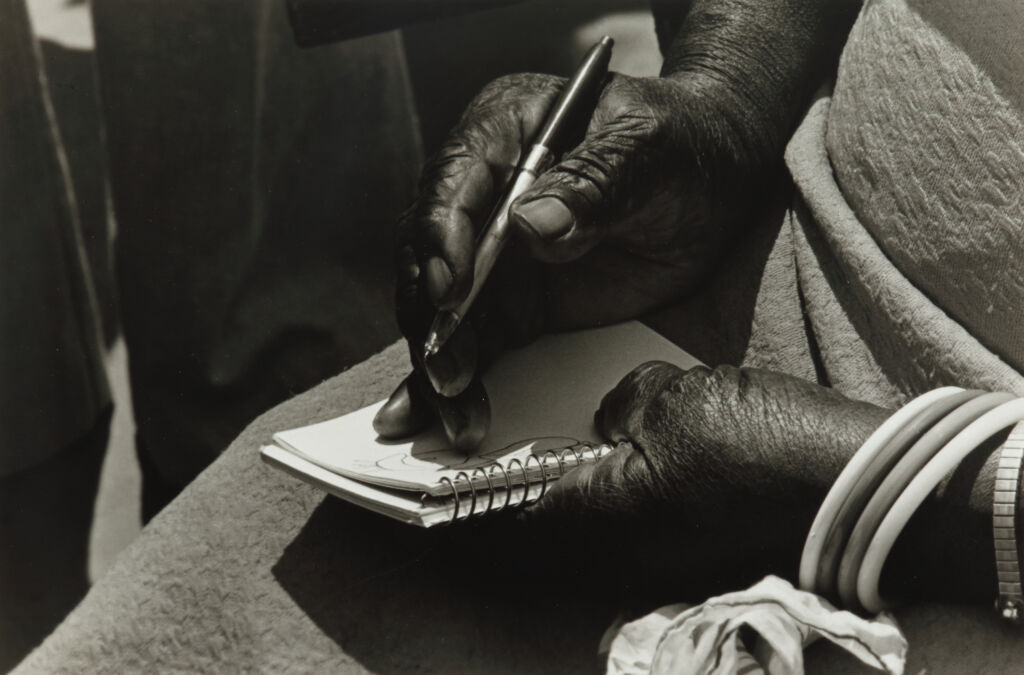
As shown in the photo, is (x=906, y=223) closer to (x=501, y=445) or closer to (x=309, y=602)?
(x=501, y=445)

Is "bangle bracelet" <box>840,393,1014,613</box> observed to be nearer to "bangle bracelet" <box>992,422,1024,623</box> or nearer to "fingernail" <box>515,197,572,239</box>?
"bangle bracelet" <box>992,422,1024,623</box>

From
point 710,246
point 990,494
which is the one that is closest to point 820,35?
point 710,246

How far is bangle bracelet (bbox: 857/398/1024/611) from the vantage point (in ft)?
1.68

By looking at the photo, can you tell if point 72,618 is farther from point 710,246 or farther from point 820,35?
point 820,35

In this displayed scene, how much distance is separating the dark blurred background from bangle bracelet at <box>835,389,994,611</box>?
38.6 inches

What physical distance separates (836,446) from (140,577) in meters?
0.48

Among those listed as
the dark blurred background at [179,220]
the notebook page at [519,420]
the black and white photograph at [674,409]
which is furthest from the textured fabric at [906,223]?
the dark blurred background at [179,220]

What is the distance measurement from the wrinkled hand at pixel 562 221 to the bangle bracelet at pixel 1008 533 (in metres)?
0.30

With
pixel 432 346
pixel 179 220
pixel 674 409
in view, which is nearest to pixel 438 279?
pixel 432 346

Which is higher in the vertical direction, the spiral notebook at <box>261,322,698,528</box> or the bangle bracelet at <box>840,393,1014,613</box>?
the bangle bracelet at <box>840,393,1014,613</box>

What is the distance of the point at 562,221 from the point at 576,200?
2cm

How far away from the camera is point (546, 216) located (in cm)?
68

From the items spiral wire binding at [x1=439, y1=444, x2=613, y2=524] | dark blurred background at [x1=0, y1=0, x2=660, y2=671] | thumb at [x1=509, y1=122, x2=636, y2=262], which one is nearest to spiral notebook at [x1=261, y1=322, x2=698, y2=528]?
spiral wire binding at [x1=439, y1=444, x2=613, y2=524]

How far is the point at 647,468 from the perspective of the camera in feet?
2.02
